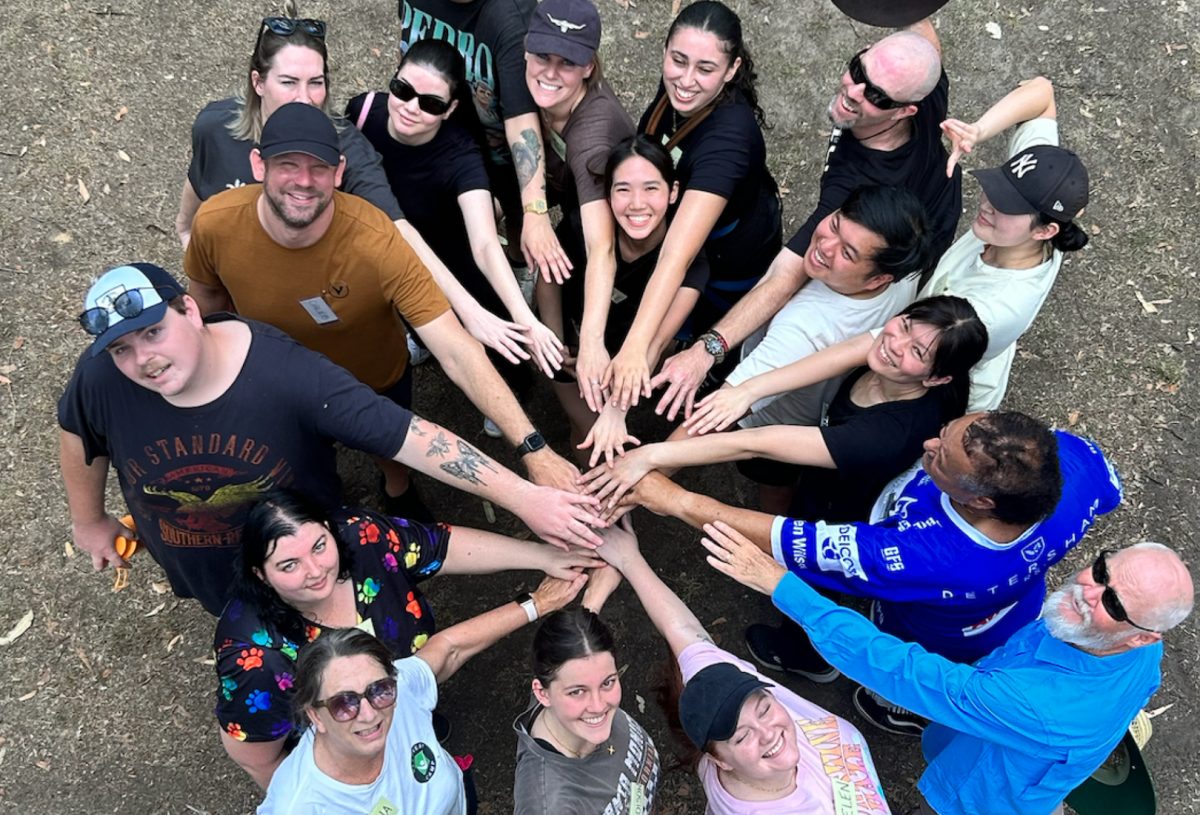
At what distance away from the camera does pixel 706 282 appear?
5.09 m

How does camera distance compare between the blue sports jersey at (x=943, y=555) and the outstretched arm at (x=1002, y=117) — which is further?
the outstretched arm at (x=1002, y=117)

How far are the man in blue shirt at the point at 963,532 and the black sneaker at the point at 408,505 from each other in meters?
1.86

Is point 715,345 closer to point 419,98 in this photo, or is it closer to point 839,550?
point 839,550

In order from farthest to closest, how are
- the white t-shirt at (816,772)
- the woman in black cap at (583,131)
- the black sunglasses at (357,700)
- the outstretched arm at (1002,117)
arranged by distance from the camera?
the outstretched arm at (1002,117), the woman in black cap at (583,131), the white t-shirt at (816,772), the black sunglasses at (357,700)

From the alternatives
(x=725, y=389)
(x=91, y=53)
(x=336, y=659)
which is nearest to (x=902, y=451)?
(x=725, y=389)

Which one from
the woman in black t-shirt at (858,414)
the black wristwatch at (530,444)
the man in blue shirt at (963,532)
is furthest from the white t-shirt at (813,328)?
the black wristwatch at (530,444)

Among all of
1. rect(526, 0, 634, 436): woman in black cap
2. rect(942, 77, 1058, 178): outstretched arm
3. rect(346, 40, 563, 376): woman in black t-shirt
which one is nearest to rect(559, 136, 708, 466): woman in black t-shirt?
rect(526, 0, 634, 436): woman in black cap

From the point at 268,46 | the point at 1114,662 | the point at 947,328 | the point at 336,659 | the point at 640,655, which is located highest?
the point at 268,46

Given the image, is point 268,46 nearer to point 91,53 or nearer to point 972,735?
point 91,53

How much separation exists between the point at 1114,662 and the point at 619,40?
6.21 m

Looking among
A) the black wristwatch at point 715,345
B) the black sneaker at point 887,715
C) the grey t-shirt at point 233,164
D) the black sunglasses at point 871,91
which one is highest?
the black sunglasses at point 871,91

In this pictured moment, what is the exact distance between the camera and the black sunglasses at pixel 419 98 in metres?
4.76

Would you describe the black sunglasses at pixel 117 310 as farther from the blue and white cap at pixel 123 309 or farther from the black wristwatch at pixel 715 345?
the black wristwatch at pixel 715 345

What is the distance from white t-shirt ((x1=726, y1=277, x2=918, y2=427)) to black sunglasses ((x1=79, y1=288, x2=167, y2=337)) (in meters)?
2.71
